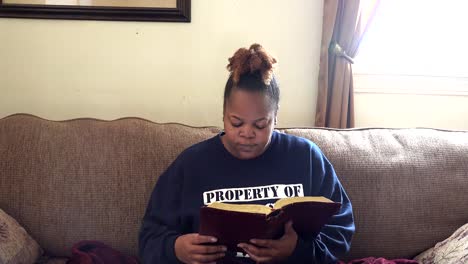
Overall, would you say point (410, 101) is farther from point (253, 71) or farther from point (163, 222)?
point (163, 222)

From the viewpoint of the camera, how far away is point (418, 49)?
7.59 ft

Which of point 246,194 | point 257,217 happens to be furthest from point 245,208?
point 246,194

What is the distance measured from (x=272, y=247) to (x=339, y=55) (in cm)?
105

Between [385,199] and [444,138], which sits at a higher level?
[444,138]

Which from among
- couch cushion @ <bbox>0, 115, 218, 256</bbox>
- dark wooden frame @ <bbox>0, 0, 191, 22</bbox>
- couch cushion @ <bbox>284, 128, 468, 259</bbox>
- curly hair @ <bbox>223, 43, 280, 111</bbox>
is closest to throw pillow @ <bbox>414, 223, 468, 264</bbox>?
couch cushion @ <bbox>284, 128, 468, 259</bbox>

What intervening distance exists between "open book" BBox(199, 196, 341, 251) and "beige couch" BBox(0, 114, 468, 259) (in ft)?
1.64

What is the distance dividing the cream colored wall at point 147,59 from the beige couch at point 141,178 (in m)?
0.29

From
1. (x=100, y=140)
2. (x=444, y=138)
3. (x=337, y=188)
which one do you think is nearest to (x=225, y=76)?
(x=100, y=140)

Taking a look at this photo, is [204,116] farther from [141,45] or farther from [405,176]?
[405,176]

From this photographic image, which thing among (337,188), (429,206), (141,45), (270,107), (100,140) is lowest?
(429,206)

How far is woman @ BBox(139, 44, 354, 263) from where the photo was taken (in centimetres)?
134

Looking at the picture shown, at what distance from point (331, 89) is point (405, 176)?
50 cm

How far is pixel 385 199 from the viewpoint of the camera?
1.69 metres

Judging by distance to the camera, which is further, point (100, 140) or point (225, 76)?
point (225, 76)
